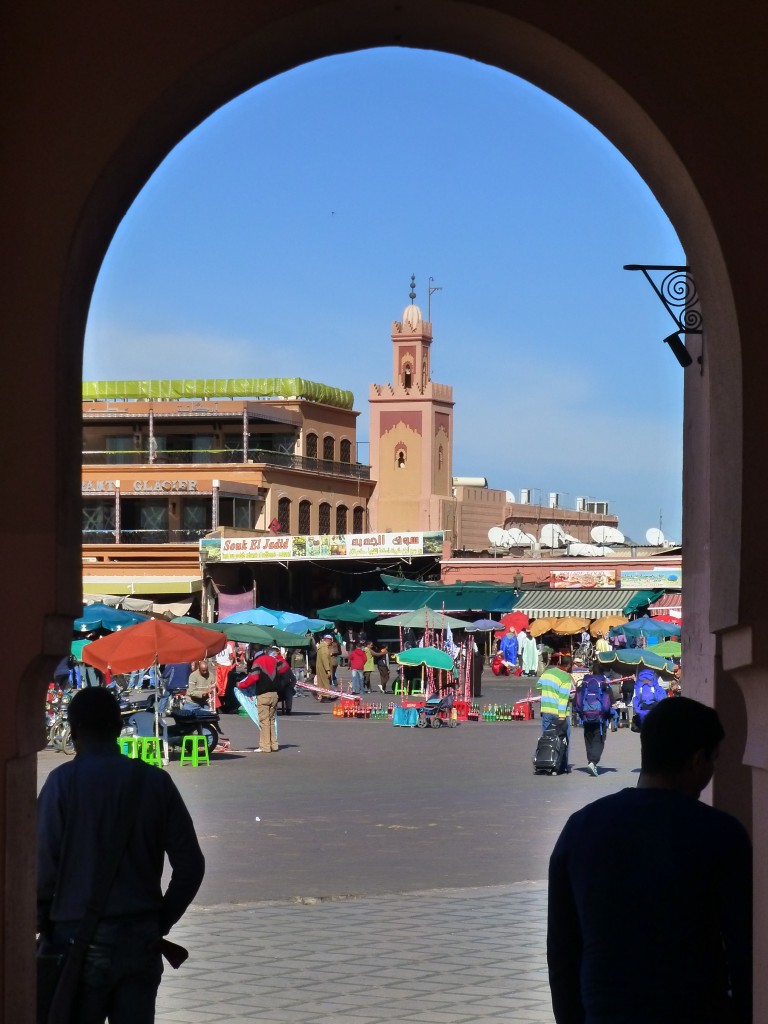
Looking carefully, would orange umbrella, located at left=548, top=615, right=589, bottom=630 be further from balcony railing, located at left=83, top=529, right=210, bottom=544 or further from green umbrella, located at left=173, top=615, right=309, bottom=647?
balcony railing, located at left=83, top=529, right=210, bottom=544

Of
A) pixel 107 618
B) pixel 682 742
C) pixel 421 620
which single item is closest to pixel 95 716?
pixel 682 742

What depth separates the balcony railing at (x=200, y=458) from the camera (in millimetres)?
68312

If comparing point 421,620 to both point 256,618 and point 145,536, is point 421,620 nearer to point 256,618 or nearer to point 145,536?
point 256,618

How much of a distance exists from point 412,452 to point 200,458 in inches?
669

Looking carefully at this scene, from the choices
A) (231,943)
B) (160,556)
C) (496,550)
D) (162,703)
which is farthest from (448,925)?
(496,550)

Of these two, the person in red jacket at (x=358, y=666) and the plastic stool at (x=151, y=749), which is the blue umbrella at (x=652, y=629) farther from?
the plastic stool at (x=151, y=749)

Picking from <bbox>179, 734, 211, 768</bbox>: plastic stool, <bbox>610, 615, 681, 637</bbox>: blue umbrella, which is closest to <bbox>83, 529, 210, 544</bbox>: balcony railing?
<bbox>610, 615, 681, 637</bbox>: blue umbrella

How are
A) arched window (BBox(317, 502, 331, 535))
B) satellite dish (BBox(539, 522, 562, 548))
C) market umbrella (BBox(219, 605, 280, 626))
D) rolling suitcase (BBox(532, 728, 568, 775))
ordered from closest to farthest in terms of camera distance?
rolling suitcase (BBox(532, 728, 568, 775)) < market umbrella (BBox(219, 605, 280, 626)) < arched window (BBox(317, 502, 331, 535)) < satellite dish (BBox(539, 522, 562, 548))

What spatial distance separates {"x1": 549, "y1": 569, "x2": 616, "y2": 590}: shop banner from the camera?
54.3 meters

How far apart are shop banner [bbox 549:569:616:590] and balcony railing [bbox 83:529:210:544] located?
1488 cm

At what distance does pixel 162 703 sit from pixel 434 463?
6130 cm

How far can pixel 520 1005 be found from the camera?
732 centimetres

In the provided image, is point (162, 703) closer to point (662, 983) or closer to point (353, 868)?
point (353, 868)

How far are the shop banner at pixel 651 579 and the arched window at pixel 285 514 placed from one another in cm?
1824
